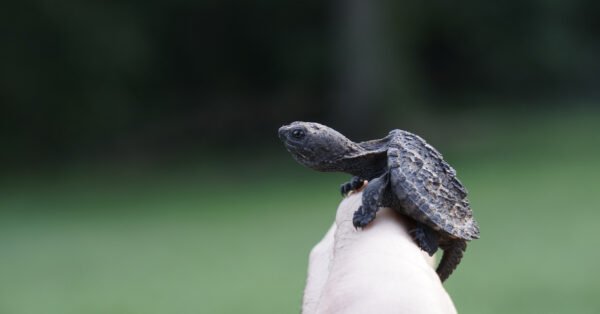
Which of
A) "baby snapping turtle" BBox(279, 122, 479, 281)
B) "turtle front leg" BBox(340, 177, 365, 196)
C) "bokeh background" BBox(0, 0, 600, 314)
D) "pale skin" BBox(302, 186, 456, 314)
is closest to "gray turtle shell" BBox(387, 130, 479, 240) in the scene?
"baby snapping turtle" BBox(279, 122, 479, 281)

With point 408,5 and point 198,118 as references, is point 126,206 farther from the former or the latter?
Answer: point 408,5

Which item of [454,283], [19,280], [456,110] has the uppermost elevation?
[454,283]

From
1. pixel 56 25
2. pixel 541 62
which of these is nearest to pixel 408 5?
pixel 541 62

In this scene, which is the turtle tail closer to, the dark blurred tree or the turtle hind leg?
the turtle hind leg

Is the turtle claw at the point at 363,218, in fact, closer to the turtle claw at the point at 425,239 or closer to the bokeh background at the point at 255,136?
the turtle claw at the point at 425,239

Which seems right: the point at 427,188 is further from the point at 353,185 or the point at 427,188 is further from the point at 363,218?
the point at 353,185
